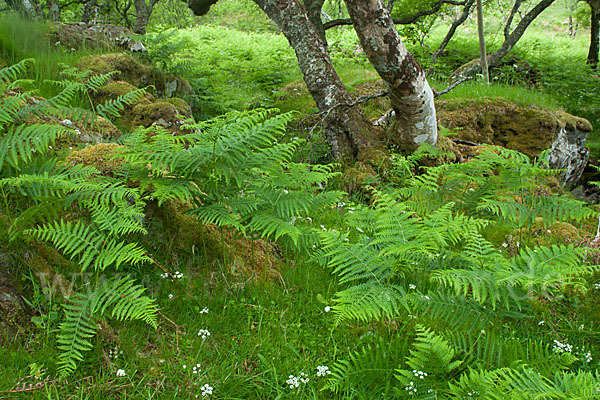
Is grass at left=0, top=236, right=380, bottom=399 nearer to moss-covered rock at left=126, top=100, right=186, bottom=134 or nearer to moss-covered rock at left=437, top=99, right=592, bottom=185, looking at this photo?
moss-covered rock at left=126, top=100, right=186, bottom=134

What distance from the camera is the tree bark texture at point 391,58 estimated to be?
574cm

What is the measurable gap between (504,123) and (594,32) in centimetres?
893

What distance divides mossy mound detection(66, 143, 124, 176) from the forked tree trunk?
3.62 metres

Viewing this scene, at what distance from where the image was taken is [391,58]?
19.0ft

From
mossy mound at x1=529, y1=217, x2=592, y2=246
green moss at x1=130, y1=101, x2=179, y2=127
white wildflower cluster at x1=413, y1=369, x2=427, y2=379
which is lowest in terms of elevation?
mossy mound at x1=529, y1=217, x2=592, y2=246

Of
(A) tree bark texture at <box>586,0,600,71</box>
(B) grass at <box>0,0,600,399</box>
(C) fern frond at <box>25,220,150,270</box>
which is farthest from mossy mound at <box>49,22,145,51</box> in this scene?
(A) tree bark texture at <box>586,0,600,71</box>

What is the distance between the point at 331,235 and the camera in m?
2.97

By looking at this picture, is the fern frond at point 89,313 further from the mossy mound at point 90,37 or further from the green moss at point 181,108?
the mossy mound at point 90,37

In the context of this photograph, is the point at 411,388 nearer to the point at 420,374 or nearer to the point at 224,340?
the point at 420,374

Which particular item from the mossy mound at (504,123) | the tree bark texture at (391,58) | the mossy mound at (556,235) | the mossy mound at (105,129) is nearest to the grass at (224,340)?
the mossy mound at (556,235)

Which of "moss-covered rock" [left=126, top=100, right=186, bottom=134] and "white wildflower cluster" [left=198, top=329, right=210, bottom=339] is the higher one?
"moss-covered rock" [left=126, top=100, right=186, bottom=134]

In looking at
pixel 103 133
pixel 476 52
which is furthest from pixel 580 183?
pixel 103 133

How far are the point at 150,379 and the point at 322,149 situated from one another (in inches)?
192

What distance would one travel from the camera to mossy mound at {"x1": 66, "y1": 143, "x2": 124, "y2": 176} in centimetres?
368
